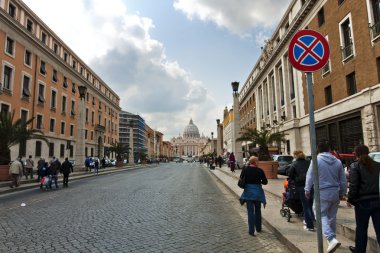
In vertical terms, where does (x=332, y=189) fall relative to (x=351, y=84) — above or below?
below

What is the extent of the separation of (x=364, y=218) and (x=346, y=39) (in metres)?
21.4

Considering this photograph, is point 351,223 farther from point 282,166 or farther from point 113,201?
point 282,166

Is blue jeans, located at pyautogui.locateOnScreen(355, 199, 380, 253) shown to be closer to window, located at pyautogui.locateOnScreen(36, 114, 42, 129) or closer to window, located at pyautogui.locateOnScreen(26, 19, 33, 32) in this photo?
window, located at pyautogui.locateOnScreen(36, 114, 42, 129)

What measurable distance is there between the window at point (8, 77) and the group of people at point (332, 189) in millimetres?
30826

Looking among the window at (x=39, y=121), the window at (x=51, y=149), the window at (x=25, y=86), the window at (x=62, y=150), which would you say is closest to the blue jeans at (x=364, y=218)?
the window at (x=25, y=86)

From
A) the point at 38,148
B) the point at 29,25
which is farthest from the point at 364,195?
the point at 29,25

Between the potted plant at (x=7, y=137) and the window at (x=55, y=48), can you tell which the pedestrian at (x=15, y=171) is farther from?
the window at (x=55, y=48)

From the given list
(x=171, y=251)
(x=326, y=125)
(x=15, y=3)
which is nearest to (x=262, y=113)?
(x=326, y=125)

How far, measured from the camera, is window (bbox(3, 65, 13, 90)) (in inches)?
1171

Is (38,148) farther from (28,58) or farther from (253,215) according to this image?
(253,215)

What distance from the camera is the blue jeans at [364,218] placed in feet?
13.3

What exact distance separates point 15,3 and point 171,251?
3425 centimetres

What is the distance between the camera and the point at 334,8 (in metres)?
23.0

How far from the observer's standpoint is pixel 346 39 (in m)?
21.9
